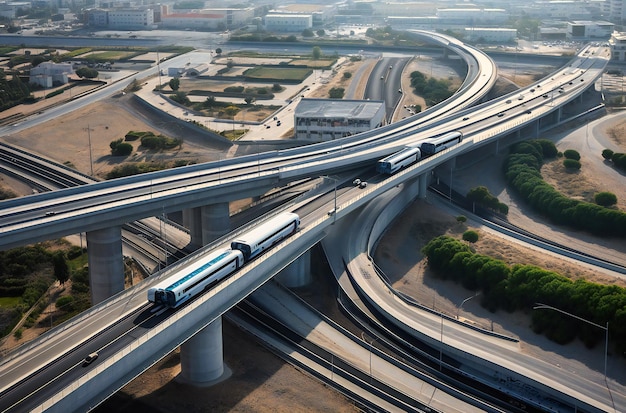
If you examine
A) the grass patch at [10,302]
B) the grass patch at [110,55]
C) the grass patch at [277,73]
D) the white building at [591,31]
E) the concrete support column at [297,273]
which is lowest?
the grass patch at [10,302]

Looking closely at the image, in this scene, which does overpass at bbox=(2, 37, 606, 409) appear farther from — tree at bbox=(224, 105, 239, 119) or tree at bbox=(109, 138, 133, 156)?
tree at bbox=(224, 105, 239, 119)

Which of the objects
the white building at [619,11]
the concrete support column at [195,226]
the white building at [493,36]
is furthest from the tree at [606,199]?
the white building at [619,11]

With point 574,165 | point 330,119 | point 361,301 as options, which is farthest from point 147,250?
point 574,165

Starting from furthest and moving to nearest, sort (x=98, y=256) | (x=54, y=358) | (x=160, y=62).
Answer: (x=160, y=62)
(x=98, y=256)
(x=54, y=358)

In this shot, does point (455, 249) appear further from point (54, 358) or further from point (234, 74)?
point (234, 74)

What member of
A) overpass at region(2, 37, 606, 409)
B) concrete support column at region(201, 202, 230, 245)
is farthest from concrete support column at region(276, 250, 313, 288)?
concrete support column at region(201, 202, 230, 245)

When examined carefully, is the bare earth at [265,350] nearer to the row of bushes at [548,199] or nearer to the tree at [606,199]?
the row of bushes at [548,199]
